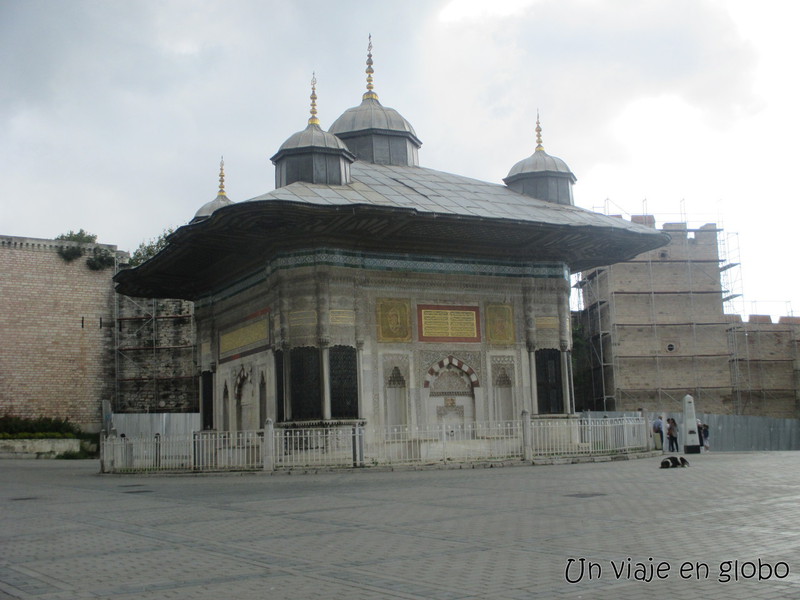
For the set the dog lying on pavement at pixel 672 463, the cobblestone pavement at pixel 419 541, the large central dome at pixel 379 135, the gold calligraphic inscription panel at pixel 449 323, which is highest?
the large central dome at pixel 379 135

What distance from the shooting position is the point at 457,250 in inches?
746

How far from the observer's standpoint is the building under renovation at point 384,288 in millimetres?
17047

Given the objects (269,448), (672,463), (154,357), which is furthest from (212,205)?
(154,357)

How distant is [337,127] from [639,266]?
1680 cm

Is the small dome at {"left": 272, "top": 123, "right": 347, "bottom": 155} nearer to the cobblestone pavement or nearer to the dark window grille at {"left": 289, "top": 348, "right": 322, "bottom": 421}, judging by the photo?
the dark window grille at {"left": 289, "top": 348, "right": 322, "bottom": 421}

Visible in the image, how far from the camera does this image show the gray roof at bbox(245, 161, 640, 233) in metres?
17.4

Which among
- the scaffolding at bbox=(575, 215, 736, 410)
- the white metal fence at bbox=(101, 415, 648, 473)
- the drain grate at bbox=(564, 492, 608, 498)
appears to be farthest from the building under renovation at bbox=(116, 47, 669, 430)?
the scaffolding at bbox=(575, 215, 736, 410)

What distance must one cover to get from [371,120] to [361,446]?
11111mm

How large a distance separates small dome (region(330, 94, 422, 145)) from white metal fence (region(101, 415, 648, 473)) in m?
9.55

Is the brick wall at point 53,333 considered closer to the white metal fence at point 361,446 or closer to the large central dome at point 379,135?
the large central dome at point 379,135

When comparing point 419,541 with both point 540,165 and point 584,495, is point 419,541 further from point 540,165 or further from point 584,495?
point 540,165

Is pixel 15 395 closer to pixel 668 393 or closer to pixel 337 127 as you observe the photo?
pixel 337 127

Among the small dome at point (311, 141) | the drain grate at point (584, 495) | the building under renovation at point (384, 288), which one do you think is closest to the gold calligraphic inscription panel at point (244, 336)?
the building under renovation at point (384, 288)

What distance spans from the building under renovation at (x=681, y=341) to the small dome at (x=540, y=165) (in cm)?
1227
